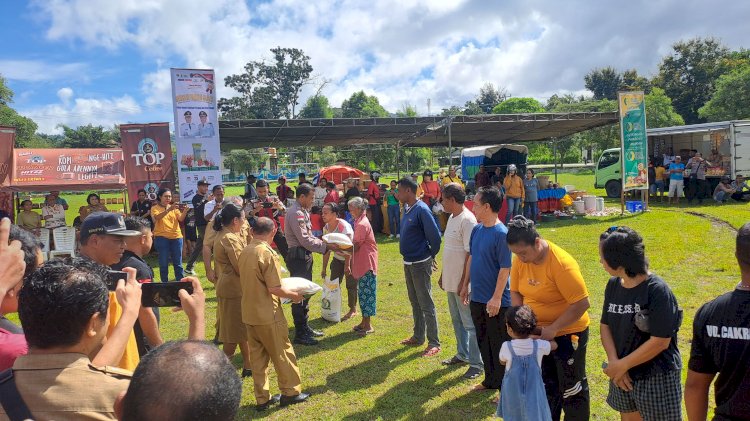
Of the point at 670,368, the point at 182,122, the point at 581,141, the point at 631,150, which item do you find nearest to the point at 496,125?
the point at 631,150

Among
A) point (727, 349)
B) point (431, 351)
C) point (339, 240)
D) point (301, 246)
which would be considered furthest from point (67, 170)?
point (727, 349)

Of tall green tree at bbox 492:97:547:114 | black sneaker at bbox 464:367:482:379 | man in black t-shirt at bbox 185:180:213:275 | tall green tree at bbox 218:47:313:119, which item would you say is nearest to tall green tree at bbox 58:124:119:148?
tall green tree at bbox 218:47:313:119

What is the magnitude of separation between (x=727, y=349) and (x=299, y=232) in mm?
4170

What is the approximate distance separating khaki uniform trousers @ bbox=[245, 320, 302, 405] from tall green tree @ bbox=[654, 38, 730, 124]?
5679cm

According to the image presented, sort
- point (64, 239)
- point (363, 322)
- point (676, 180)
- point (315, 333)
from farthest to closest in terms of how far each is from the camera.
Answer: point (676, 180), point (64, 239), point (363, 322), point (315, 333)

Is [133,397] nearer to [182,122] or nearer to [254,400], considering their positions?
[254,400]

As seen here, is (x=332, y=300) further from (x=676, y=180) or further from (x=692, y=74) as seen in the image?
(x=692, y=74)

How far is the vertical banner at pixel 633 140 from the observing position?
509 inches

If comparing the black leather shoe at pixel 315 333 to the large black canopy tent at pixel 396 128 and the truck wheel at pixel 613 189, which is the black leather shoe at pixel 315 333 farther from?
the truck wheel at pixel 613 189

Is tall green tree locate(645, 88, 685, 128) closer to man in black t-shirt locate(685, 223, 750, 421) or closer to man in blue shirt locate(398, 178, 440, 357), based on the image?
man in blue shirt locate(398, 178, 440, 357)

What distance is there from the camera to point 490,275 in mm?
3930

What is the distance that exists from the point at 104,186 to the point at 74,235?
5.32 ft

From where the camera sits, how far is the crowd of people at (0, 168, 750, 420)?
1357 millimetres

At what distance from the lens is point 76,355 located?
1.48 m
